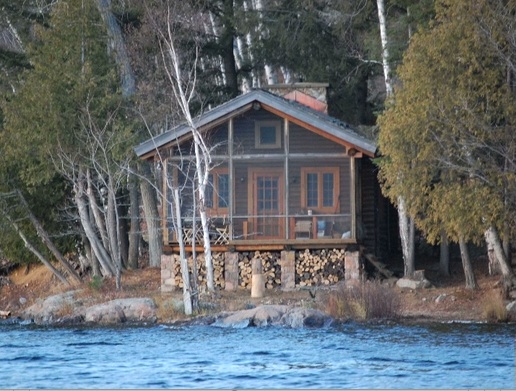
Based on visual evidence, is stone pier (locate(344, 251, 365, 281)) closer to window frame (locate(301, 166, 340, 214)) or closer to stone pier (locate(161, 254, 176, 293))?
window frame (locate(301, 166, 340, 214))

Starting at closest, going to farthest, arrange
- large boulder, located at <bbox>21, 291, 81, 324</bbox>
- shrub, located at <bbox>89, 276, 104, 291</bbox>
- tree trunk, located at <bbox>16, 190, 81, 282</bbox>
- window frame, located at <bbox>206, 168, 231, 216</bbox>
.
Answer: large boulder, located at <bbox>21, 291, 81, 324</bbox> < shrub, located at <bbox>89, 276, 104, 291</bbox> < window frame, located at <bbox>206, 168, 231, 216</bbox> < tree trunk, located at <bbox>16, 190, 81, 282</bbox>

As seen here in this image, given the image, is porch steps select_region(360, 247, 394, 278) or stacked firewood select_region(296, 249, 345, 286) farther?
porch steps select_region(360, 247, 394, 278)

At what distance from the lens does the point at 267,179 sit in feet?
132

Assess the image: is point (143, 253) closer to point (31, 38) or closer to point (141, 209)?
point (141, 209)

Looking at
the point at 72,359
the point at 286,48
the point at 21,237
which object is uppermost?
the point at 286,48

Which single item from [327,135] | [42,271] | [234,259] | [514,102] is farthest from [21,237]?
[514,102]

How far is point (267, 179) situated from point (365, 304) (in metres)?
7.62

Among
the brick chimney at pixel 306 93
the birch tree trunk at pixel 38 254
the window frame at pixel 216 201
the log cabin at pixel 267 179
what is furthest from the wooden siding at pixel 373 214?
the birch tree trunk at pixel 38 254

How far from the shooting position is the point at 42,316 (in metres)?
37.7

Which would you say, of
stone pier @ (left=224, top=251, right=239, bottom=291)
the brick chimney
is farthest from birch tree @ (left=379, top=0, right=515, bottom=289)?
Answer: the brick chimney

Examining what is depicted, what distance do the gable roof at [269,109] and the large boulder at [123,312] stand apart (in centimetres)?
474

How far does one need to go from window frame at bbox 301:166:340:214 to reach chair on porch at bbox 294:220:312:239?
50 cm

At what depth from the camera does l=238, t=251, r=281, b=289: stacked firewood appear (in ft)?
131

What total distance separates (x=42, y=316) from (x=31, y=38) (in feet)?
38.7
